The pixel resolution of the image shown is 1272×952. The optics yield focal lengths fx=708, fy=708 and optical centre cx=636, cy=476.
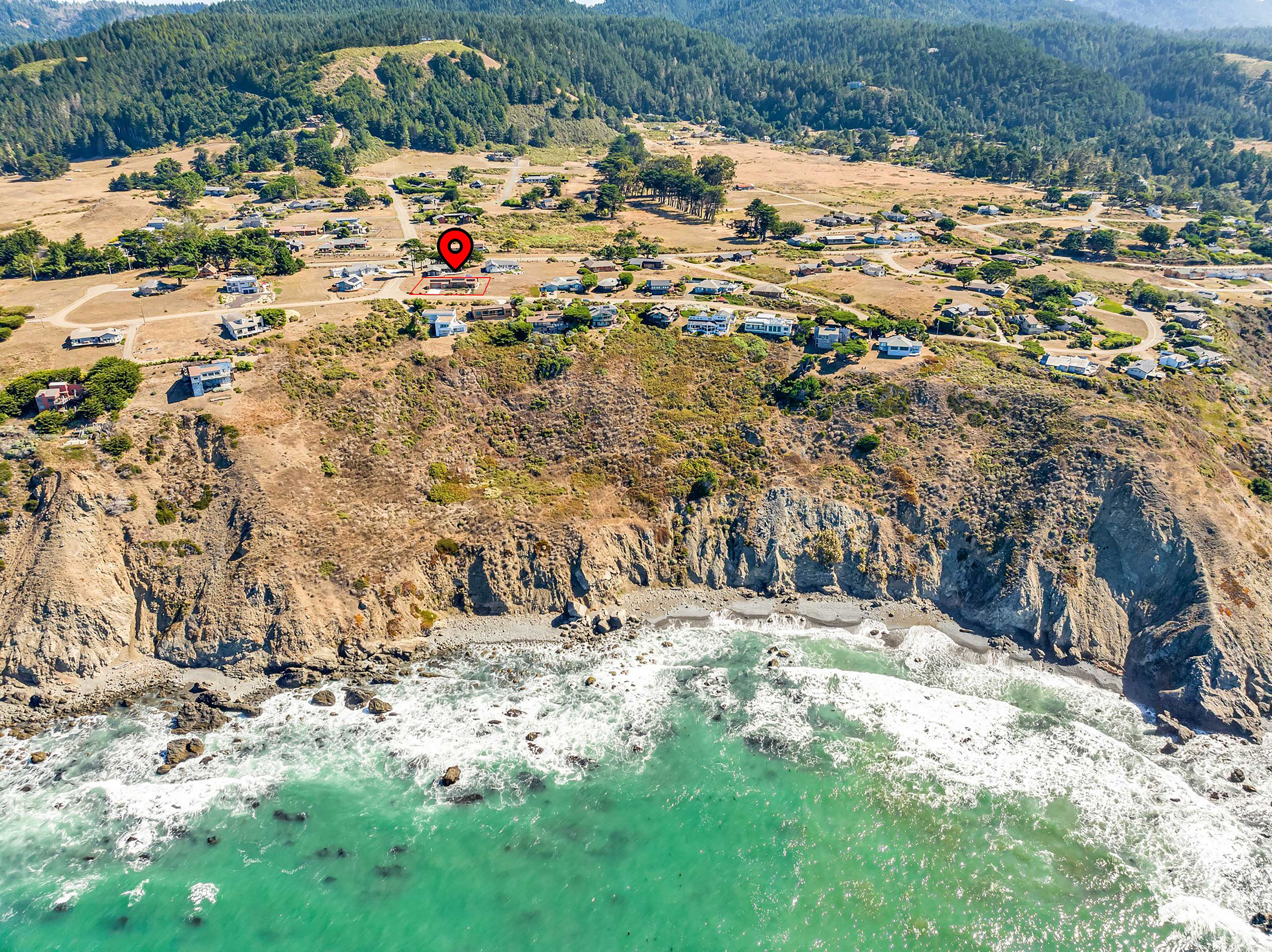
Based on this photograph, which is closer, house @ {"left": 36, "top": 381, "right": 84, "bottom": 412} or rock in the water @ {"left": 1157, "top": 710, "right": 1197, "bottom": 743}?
rock in the water @ {"left": 1157, "top": 710, "right": 1197, "bottom": 743}

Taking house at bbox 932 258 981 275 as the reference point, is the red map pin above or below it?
above

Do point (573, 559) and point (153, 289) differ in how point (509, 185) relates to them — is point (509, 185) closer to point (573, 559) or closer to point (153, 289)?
point (153, 289)

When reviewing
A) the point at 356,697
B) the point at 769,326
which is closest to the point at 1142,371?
the point at 769,326

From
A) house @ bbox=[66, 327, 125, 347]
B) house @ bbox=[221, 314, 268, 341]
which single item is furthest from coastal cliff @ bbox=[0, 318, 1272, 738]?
house @ bbox=[66, 327, 125, 347]

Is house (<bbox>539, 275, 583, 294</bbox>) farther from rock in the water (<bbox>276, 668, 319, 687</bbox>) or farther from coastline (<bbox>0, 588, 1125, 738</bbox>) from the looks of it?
rock in the water (<bbox>276, 668, 319, 687</bbox>)

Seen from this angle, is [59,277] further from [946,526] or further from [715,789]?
[946,526]

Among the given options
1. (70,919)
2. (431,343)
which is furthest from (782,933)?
(431,343)
